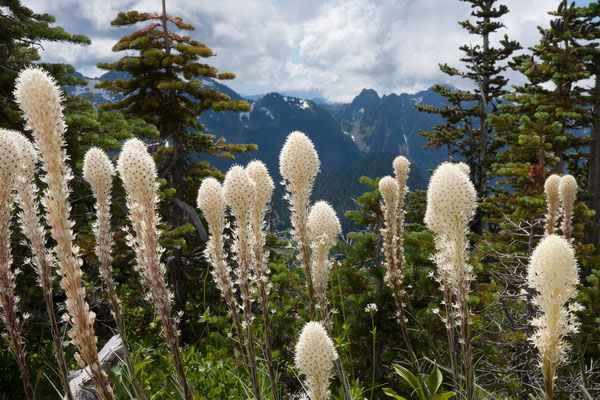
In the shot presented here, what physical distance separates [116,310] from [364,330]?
4.15 m

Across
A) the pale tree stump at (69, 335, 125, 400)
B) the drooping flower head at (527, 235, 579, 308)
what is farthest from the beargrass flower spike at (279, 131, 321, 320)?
the pale tree stump at (69, 335, 125, 400)

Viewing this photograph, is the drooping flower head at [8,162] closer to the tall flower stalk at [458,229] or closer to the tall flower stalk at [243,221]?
the tall flower stalk at [243,221]

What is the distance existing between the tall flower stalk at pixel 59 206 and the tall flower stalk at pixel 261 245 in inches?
40.3

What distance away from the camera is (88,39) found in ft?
24.6

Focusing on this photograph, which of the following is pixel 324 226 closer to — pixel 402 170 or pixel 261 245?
pixel 261 245

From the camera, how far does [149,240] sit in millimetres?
1941

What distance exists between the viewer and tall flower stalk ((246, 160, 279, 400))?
246 cm

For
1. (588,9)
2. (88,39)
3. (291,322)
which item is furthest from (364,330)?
(588,9)

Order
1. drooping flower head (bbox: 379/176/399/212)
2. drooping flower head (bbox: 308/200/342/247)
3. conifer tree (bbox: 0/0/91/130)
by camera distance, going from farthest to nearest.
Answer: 1. conifer tree (bbox: 0/0/91/130)
2. drooping flower head (bbox: 379/176/399/212)
3. drooping flower head (bbox: 308/200/342/247)

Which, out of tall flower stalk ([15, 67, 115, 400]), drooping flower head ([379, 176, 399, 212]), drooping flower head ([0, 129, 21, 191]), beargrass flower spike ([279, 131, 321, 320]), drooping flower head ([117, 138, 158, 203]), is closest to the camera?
tall flower stalk ([15, 67, 115, 400])

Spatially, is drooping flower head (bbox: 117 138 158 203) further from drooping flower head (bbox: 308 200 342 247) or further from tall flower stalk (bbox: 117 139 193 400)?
drooping flower head (bbox: 308 200 342 247)

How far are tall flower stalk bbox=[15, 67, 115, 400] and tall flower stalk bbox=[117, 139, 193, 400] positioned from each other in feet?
1.08

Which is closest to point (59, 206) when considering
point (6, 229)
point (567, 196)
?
point (6, 229)

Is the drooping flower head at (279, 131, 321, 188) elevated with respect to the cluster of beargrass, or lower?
elevated
